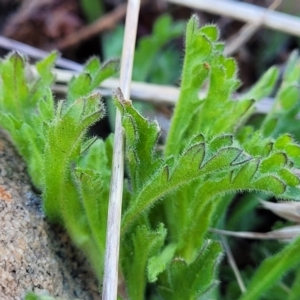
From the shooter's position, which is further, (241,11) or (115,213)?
(241,11)

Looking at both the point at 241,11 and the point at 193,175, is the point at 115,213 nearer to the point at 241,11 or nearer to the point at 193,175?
the point at 193,175

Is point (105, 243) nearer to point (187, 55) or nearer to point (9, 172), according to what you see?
point (9, 172)

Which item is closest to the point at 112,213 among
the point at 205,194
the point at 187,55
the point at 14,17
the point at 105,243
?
the point at 105,243

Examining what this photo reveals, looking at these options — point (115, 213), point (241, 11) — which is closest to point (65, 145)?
point (115, 213)

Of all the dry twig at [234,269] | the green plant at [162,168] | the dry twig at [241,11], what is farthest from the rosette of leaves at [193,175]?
the dry twig at [241,11]

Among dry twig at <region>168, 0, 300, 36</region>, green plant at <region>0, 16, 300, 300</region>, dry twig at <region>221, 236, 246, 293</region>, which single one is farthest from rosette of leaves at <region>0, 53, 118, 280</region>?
dry twig at <region>168, 0, 300, 36</region>

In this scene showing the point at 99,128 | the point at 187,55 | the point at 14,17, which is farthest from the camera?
the point at 14,17
